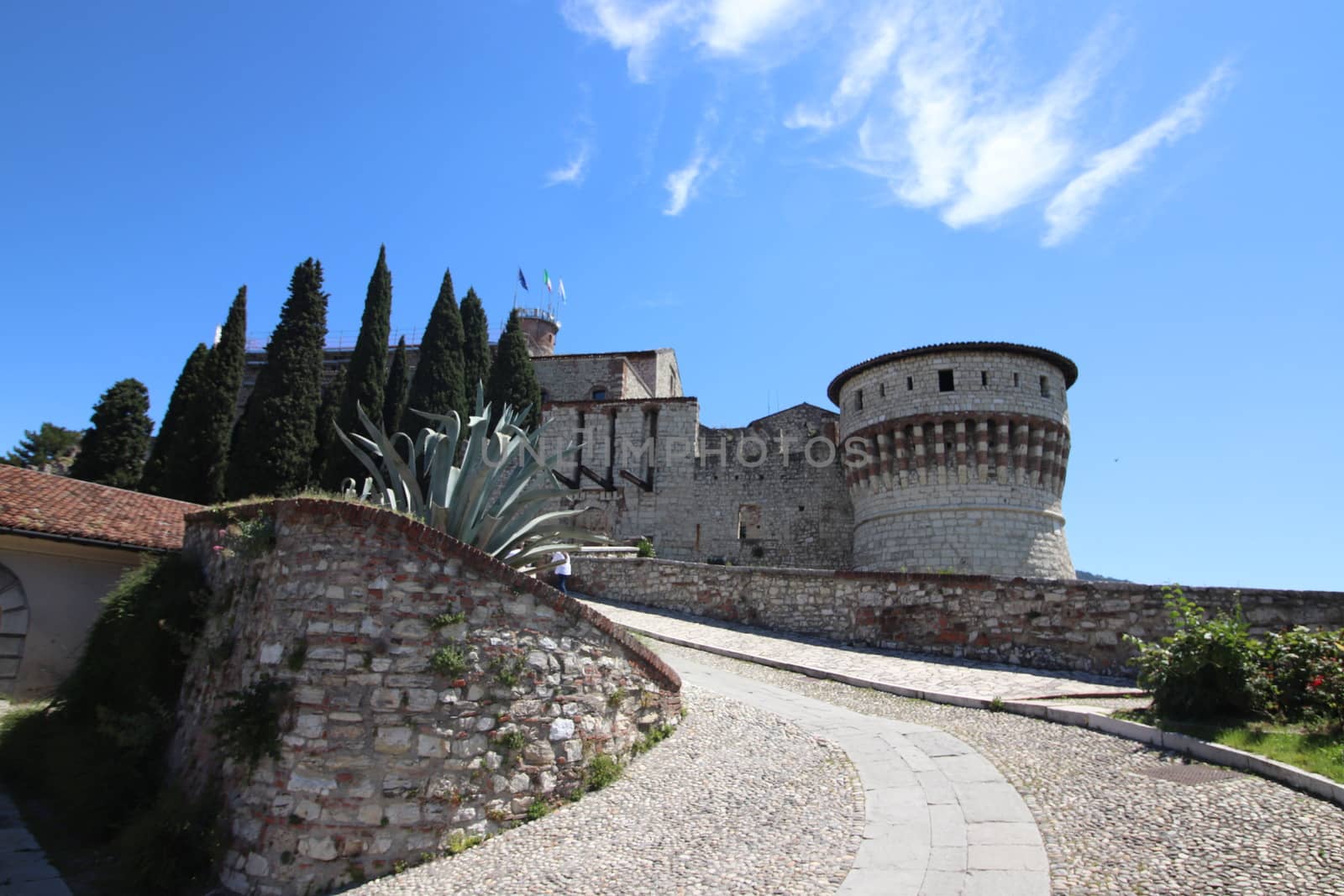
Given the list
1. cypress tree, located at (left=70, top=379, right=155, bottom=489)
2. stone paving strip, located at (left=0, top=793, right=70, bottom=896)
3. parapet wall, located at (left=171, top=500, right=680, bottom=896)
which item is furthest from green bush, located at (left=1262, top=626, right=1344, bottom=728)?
cypress tree, located at (left=70, top=379, right=155, bottom=489)

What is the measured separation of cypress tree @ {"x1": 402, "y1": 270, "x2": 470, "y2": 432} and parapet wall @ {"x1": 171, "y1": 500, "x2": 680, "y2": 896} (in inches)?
860

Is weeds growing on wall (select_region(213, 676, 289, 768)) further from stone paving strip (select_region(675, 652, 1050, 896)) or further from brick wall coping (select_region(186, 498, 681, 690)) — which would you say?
stone paving strip (select_region(675, 652, 1050, 896))

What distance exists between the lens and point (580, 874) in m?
6.14

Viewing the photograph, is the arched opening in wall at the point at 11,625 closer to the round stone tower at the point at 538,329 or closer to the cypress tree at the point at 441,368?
the cypress tree at the point at 441,368

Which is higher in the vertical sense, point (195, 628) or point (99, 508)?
point (99, 508)

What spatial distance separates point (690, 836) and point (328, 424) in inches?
1046

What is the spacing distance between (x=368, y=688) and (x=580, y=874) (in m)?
2.66

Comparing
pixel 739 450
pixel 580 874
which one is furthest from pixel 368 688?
pixel 739 450

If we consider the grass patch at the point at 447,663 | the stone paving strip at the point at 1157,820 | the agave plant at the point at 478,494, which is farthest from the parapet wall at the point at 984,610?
the grass patch at the point at 447,663

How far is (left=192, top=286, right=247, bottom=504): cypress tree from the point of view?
2588cm

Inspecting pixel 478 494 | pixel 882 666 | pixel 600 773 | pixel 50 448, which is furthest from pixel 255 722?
pixel 50 448

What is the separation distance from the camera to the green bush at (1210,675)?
27.3 feet

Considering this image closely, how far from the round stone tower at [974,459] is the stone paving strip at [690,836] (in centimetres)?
1448

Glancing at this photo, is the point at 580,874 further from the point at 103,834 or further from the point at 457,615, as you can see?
the point at 103,834
